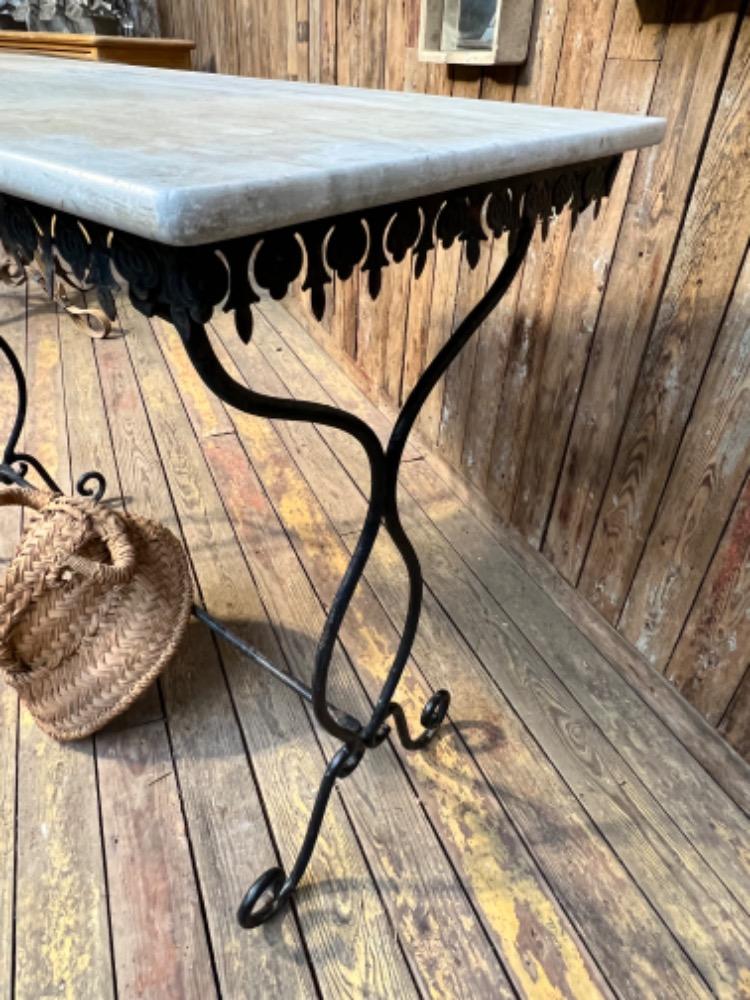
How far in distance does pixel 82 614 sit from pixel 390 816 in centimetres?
64

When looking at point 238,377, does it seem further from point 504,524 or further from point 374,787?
point 374,787

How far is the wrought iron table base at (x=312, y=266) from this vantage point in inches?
19.4

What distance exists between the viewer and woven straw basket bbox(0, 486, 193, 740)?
3.54ft

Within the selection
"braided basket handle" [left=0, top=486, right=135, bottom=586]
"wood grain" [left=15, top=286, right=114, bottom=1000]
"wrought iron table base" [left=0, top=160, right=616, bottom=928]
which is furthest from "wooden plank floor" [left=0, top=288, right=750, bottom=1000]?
"braided basket handle" [left=0, top=486, right=135, bottom=586]

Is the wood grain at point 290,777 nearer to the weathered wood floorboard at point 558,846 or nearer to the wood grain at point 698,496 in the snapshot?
the weathered wood floorboard at point 558,846

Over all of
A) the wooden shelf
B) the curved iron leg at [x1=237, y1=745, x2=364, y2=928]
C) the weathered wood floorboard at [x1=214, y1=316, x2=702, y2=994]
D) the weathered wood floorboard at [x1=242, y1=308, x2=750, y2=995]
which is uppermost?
the wooden shelf

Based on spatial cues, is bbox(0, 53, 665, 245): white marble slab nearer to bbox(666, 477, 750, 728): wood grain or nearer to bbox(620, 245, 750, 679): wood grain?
bbox(620, 245, 750, 679): wood grain

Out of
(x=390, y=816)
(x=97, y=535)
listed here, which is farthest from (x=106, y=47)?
(x=390, y=816)

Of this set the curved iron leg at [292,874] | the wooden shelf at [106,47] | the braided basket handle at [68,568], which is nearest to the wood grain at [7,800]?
the braided basket handle at [68,568]

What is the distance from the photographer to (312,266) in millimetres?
555

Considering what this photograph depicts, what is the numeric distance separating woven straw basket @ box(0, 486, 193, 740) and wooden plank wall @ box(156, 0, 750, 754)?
34.2 inches

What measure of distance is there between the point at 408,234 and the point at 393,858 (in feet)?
3.14

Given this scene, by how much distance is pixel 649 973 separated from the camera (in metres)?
0.96

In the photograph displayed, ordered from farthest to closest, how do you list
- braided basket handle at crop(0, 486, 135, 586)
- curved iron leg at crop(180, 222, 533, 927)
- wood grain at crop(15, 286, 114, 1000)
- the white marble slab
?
braided basket handle at crop(0, 486, 135, 586), wood grain at crop(15, 286, 114, 1000), curved iron leg at crop(180, 222, 533, 927), the white marble slab
